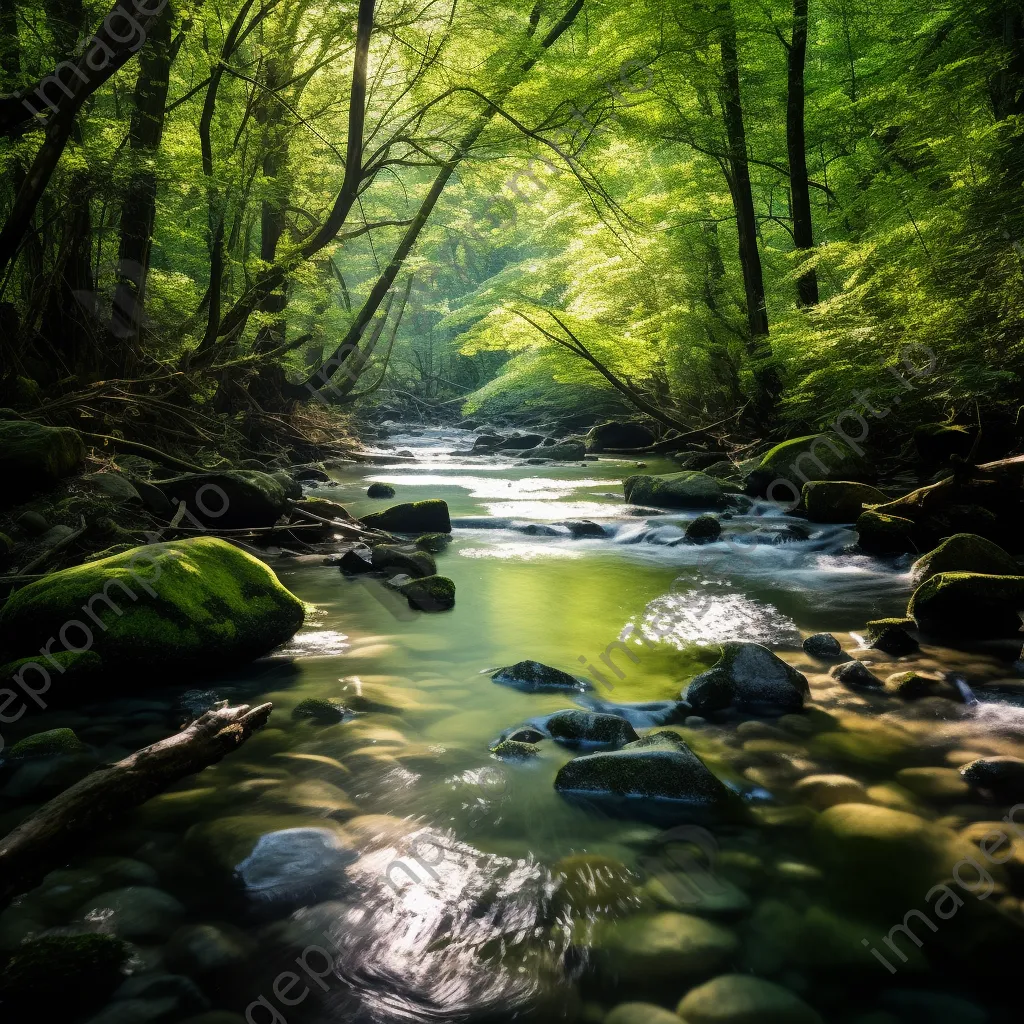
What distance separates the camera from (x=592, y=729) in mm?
3096

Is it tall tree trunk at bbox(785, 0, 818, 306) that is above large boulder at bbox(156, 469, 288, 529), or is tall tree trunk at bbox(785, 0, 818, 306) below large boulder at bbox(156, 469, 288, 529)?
above

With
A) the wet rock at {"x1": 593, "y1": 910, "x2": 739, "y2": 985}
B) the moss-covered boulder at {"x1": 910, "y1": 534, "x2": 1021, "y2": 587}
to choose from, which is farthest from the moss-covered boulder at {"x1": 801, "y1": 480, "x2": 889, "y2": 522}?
the wet rock at {"x1": 593, "y1": 910, "x2": 739, "y2": 985}

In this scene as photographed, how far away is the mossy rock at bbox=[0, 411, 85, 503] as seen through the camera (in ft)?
17.4

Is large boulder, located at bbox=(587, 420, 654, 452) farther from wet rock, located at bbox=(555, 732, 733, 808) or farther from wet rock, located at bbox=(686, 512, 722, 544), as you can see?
wet rock, located at bbox=(555, 732, 733, 808)

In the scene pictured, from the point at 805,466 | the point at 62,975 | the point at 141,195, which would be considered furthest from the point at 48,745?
the point at 805,466

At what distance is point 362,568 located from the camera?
6078mm

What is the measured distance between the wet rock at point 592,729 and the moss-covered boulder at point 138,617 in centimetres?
191

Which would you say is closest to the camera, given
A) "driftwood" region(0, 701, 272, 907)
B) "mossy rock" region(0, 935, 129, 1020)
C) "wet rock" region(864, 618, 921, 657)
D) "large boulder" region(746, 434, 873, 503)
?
"mossy rock" region(0, 935, 129, 1020)

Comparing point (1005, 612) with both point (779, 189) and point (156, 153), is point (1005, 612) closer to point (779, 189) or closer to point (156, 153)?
point (156, 153)

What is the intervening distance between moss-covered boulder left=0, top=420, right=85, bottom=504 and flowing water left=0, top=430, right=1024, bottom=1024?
9.15ft

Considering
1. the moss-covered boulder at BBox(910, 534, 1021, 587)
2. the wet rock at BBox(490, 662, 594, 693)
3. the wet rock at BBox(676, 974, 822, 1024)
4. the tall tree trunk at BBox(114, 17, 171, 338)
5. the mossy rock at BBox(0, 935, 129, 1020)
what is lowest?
the wet rock at BBox(676, 974, 822, 1024)

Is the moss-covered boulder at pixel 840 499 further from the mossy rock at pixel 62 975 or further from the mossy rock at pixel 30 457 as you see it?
the mossy rock at pixel 62 975

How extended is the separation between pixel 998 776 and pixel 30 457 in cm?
638

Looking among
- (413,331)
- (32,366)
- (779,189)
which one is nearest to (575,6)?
(779,189)
